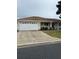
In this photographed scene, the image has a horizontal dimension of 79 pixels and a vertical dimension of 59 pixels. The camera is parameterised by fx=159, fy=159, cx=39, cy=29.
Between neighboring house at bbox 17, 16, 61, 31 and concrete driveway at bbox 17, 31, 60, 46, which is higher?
neighboring house at bbox 17, 16, 61, 31

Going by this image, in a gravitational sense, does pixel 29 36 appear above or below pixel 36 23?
below

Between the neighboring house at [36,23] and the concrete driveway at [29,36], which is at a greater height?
the neighboring house at [36,23]

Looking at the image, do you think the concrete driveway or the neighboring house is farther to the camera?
the concrete driveway

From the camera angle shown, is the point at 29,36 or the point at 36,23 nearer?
the point at 36,23

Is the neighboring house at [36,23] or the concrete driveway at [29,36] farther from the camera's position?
the concrete driveway at [29,36]

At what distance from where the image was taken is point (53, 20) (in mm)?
1673
